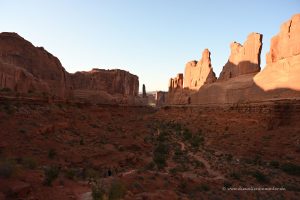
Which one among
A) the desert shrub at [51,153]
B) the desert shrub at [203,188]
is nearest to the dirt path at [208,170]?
the desert shrub at [203,188]

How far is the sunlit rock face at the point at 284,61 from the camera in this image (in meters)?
25.2

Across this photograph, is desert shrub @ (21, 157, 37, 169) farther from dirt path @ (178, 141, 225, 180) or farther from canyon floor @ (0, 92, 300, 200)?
dirt path @ (178, 141, 225, 180)

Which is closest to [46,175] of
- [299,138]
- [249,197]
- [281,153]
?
[249,197]

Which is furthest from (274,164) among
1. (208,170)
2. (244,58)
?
(244,58)

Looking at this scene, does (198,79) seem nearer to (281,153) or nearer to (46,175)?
(281,153)

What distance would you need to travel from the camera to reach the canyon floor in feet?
30.0

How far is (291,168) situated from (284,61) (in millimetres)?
14993

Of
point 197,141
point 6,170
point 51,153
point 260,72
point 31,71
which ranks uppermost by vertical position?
point 260,72


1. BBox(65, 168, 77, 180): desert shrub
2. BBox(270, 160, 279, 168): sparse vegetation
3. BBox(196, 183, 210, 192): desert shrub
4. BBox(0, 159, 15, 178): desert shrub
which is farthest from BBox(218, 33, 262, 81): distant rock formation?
BBox(0, 159, 15, 178): desert shrub

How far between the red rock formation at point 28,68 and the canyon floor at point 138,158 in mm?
5433

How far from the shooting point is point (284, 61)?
27547 mm

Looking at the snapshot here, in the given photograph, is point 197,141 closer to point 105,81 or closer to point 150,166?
point 150,166

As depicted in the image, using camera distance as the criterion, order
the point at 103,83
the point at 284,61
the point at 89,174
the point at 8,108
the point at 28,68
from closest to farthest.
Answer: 1. the point at 89,174
2. the point at 8,108
3. the point at 284,61
4. the point at 28,68
5. the point at 103,83

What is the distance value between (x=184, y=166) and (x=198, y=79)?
141 feet
